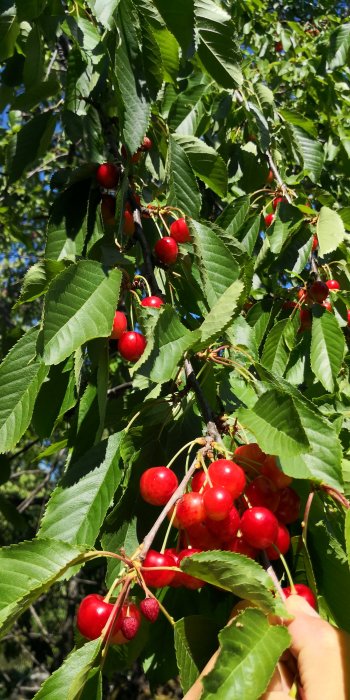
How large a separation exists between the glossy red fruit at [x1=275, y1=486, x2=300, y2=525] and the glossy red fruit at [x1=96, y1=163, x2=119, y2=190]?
2.67 ft

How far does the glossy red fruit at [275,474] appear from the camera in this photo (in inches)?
36.7

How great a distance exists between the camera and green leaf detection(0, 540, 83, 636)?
2.44ft

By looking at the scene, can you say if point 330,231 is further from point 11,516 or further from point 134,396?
point 11,516

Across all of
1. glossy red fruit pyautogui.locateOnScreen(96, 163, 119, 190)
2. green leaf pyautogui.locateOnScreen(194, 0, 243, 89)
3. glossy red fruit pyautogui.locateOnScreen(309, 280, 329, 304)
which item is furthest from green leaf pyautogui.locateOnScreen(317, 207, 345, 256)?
glossy red fruit pyautogui.locateOnScreen(96, 163, 119, 190)

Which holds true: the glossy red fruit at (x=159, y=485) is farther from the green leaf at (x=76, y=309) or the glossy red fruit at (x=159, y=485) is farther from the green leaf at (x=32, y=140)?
the green leaf at (x=32, y=140)

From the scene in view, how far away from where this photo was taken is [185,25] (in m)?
1.09

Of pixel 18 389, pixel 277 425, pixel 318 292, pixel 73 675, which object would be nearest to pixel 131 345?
pixel 18 389

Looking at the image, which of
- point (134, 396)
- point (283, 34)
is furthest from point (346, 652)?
point (283, 34)

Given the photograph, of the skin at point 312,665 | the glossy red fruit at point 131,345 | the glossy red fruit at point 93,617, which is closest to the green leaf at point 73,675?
the glossy red fruit at point 93,617

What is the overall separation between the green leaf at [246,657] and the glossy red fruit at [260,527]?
0.35ft

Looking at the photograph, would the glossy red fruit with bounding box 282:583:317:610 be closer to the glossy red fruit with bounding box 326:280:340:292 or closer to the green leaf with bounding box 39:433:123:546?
the green leaf with bounding box 39:433:123:546

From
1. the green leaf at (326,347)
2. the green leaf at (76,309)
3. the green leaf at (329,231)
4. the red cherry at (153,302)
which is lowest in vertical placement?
the green leaf at (326,347)

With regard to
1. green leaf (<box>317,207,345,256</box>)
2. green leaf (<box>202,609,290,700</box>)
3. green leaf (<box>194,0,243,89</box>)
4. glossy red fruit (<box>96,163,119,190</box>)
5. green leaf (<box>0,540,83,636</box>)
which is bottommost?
green leaf (<box>317,207,345,256</box>)

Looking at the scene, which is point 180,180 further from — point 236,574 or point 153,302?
point 236,574
